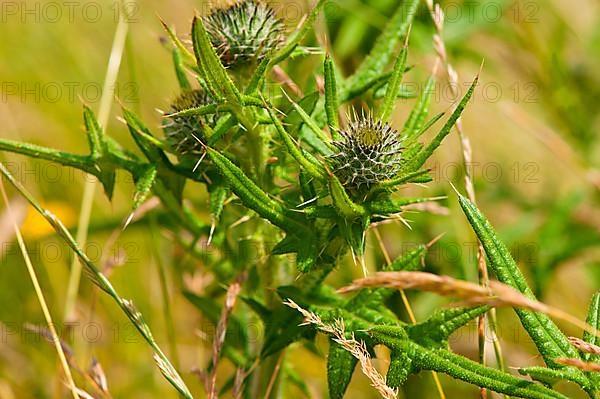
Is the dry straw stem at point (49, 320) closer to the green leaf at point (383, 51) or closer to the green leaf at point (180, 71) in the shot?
the green leaf at point (180, 71)

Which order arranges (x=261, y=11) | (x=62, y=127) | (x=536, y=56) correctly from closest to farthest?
(x=261, y=11) → (x=536, y=56) → (x=62, y=127)

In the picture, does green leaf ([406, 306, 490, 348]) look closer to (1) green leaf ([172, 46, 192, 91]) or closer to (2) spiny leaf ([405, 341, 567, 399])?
(2) spiny leaf ([405, 341, 567, 399])

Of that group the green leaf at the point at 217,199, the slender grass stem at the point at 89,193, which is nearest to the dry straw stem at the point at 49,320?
the slender grass stem at the point at 89,193

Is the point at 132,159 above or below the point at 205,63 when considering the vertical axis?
below

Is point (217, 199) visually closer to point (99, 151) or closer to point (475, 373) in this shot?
point (99, 151)

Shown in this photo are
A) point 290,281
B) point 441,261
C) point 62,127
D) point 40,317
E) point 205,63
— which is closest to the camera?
point 205,63

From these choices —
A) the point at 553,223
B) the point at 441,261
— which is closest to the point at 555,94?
the point at 553,223

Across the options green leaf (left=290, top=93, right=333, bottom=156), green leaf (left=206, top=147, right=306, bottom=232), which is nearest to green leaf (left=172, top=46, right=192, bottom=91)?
green leaf (left=290, top=93, right=333, bottom=156)

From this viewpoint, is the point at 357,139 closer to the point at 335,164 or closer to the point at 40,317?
the point at 335,164
